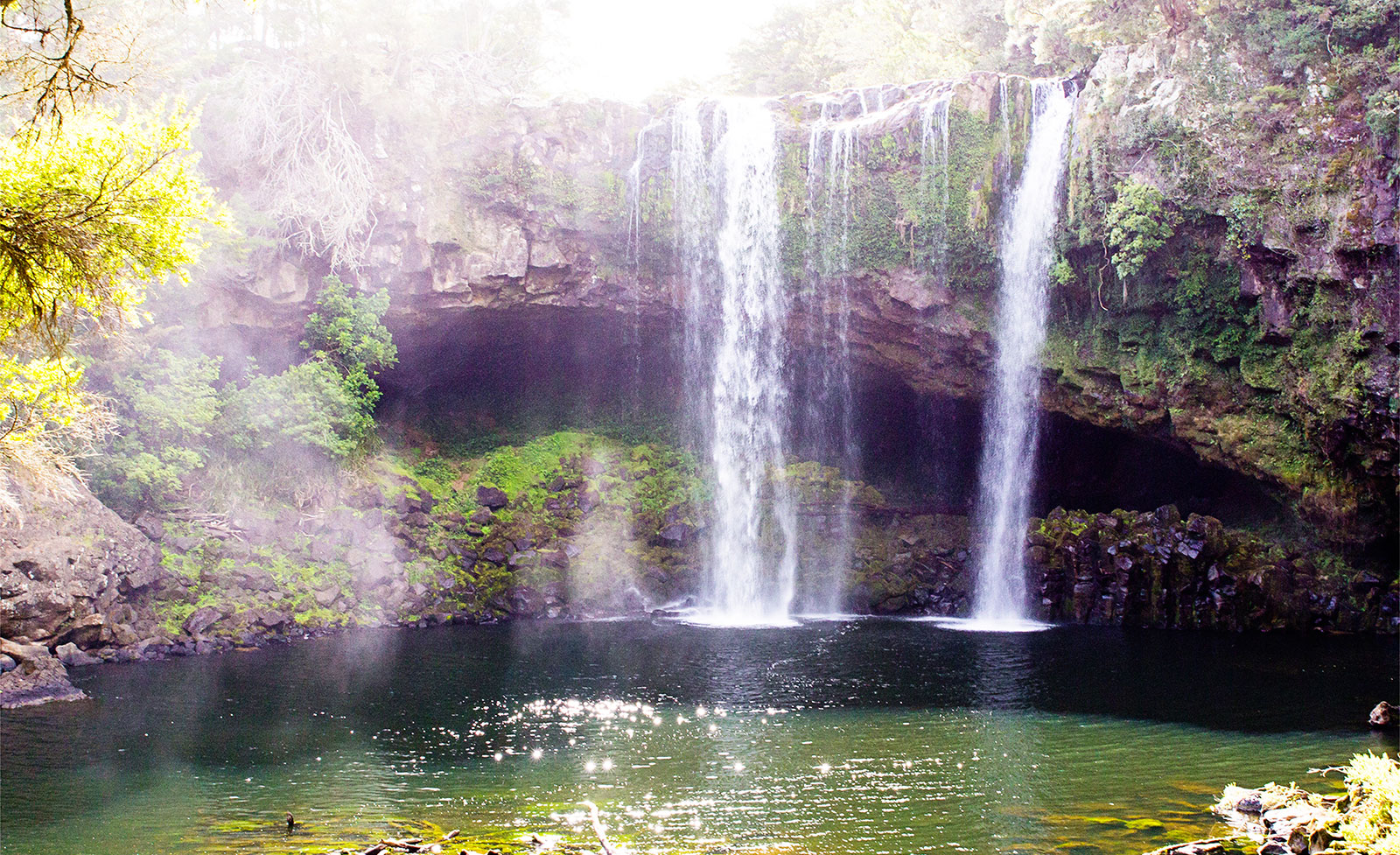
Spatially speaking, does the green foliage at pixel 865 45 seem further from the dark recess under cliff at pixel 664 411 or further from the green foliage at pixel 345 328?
the green foliage at pixel 345 328

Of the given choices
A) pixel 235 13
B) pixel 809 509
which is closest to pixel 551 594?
pixel 809 509

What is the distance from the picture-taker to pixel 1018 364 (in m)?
23.6

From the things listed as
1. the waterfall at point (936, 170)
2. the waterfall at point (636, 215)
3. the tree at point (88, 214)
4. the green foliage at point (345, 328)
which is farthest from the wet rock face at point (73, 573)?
the waterfall at point (936, 170)

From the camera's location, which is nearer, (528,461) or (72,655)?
(72,655)

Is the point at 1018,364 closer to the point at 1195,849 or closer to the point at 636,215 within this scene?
the point at 636,215

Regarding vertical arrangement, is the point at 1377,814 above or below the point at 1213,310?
below

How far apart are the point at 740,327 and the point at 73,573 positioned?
16.0 meters

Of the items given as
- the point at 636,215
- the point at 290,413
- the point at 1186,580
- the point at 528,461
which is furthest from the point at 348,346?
the point at 1186,580

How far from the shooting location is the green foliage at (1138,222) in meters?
19.8

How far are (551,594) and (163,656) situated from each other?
8791mm

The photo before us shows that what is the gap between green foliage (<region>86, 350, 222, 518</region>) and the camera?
764 inches

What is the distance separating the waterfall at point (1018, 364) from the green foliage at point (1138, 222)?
2.23 metres

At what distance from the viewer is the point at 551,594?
77.4ft

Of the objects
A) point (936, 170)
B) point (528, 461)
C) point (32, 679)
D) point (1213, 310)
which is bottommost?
point (32, 679)
